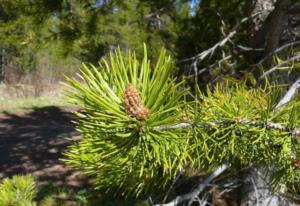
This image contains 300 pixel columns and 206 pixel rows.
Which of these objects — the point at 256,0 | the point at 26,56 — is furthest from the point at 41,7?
the point at 26,56

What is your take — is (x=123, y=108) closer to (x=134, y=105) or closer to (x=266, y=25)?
(x=134, y=105)

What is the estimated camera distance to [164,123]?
2.17 feet

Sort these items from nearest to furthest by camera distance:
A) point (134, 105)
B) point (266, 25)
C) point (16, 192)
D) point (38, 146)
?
point (134, 105)
point (16, 192)
point (266, 25)
point (38, 146)

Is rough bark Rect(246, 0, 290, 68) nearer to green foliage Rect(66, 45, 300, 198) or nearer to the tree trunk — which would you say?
the tree trunk

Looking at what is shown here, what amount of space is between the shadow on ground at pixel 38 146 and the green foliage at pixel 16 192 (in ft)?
8.74

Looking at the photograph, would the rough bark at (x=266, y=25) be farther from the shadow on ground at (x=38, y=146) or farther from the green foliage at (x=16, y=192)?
the shadow on ground at (x=38, y=146)

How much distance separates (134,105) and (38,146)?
7.26 metres

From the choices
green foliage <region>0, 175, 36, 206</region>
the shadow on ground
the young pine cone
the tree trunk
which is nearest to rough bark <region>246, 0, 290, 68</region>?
the tree trunk

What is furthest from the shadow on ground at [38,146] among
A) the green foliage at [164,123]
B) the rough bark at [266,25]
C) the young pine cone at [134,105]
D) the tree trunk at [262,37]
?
the young pine cone at [134,105]

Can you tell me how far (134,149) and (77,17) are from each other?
2146 mm

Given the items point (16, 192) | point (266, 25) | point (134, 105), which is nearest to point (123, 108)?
point (134, 105)

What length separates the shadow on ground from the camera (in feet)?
18.1

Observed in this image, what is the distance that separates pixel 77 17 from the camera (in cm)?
263

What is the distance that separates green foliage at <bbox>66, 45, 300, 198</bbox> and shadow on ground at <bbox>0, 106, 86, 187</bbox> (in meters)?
3.61
